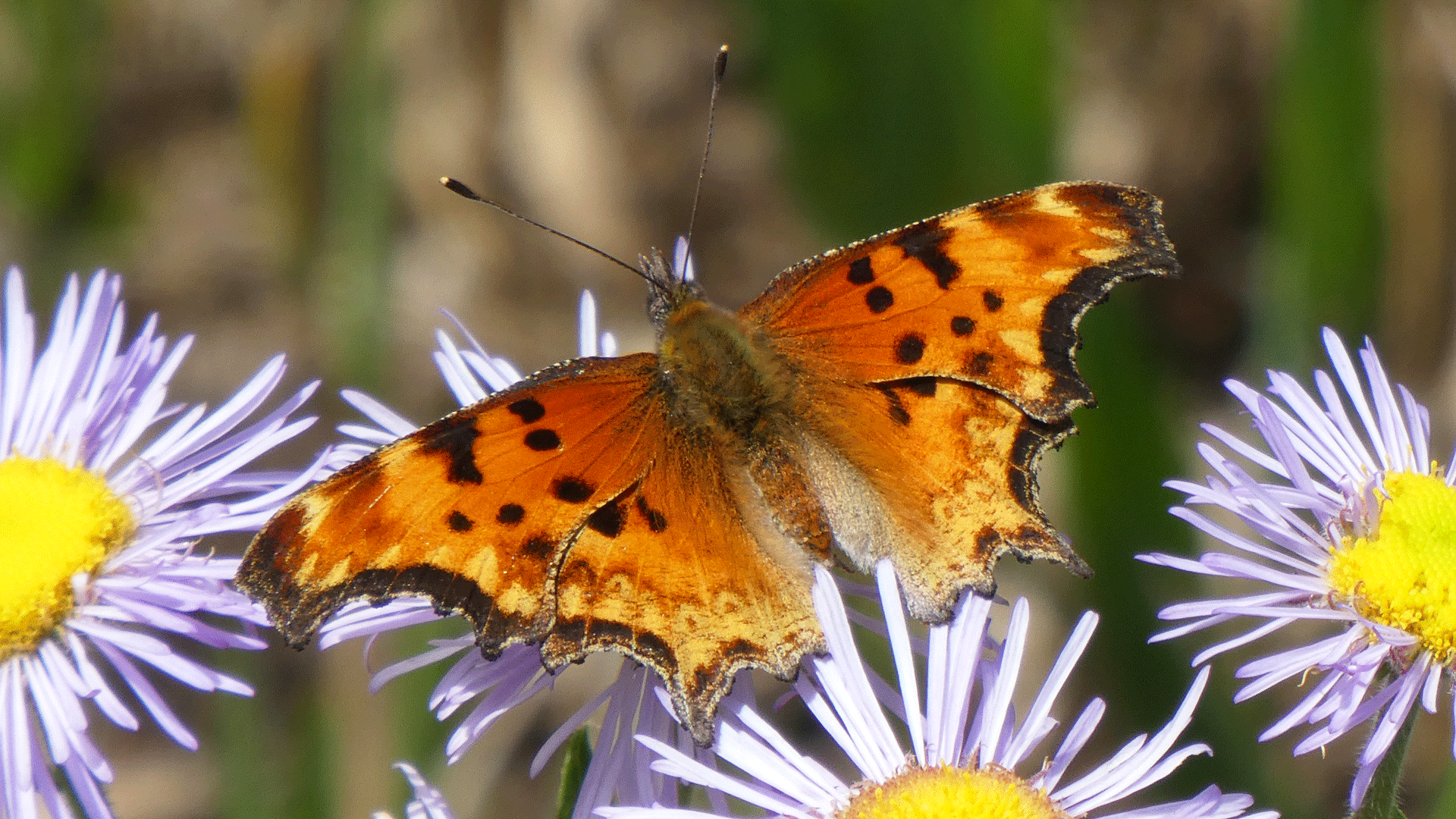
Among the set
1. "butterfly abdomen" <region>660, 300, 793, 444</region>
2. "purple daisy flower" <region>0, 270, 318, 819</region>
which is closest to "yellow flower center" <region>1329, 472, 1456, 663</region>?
"butterfly abdomen" <region>660, 300, 793, 444</region>

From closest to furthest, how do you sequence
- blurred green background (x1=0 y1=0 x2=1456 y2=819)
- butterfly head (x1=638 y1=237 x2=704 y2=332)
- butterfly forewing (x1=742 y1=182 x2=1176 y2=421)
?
butterfly forewing (x1=742 y1=182 x2=1176 y2=421) → butterfly head (x1=638 y1=237 x2=704 y2=332) → blurred green background (x1=0 y1=0 x2=1456 y2=819)

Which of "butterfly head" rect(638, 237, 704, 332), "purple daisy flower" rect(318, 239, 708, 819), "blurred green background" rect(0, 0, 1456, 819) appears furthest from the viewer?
"blurred green background" rect(0, 0, 1456, 819)

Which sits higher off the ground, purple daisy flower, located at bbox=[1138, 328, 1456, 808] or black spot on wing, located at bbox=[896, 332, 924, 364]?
black spot on wing, located at bbox=[896, 332, 924, 364]

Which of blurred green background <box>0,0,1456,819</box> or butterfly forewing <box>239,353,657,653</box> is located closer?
butterfly forewing <box>239,353,657,653</box>

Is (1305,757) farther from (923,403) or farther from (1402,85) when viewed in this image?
(923,403)

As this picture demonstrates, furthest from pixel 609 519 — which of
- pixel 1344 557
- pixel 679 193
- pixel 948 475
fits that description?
pixel 679 193

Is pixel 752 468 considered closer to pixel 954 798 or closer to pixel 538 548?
pixel 538 548

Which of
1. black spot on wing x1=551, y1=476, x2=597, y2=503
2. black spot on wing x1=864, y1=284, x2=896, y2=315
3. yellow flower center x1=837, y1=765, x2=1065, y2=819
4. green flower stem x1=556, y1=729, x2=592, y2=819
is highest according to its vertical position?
black spot on wing x1=864, y1=284, x2=896, y2=315

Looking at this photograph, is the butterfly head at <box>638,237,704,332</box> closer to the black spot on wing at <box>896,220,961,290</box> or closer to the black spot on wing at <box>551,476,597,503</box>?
the black spot on wing at <box>896,220,961,290</box>
